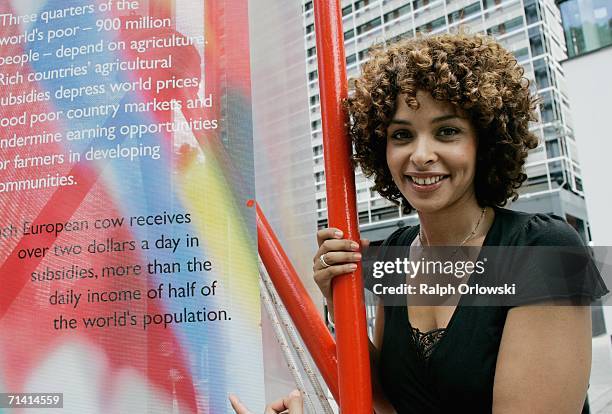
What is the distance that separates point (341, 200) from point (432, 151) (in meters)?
0.15

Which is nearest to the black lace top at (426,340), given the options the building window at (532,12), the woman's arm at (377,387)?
the woman's arm at (377,387)

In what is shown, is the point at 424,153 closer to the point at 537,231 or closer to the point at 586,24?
the point at 537,231

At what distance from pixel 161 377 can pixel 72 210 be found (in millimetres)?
309

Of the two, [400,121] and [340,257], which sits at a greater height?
[400,121]

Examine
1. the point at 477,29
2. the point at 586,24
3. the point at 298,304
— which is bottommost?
the point at 298,304

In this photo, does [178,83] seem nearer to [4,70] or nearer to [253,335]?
[4,70]

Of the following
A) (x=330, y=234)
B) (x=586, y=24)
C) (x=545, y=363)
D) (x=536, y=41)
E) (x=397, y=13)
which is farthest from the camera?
(x=586, y=24)

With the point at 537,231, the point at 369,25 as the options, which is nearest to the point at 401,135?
the point at 537,231

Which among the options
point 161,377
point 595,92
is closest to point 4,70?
point 161,377

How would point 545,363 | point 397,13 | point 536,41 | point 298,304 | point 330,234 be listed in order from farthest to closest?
point 536,41
point 397,13
point 298,304
point 330,234
point 545,363

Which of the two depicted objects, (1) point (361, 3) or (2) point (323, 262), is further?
(1) point (361, 3)

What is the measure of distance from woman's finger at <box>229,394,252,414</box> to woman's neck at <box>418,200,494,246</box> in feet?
1.30

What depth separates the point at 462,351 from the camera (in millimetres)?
703

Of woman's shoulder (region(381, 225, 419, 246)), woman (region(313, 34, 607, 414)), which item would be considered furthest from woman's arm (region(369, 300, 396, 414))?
woman's shoulder (region(381, 225, 419, 246))
